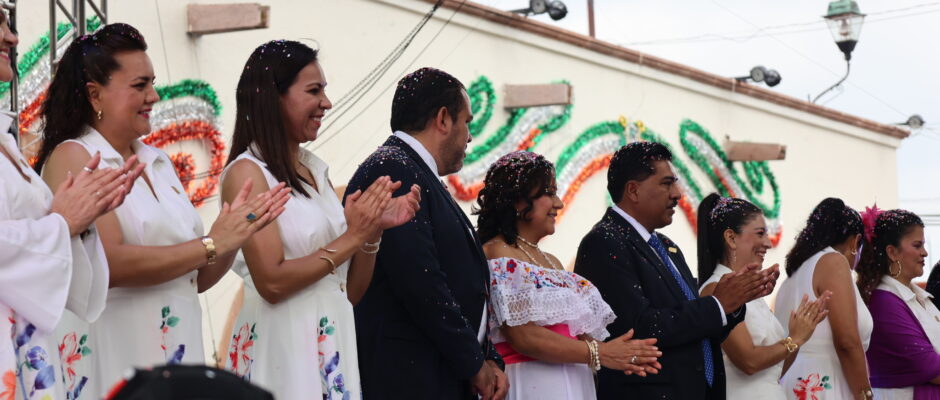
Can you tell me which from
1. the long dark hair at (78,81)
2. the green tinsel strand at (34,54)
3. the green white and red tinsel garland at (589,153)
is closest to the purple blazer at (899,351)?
the long dark hair at (78,81)

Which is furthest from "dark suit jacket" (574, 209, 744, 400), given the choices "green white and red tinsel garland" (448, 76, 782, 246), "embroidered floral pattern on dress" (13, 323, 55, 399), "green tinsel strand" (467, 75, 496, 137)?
"green tinsel strand" (467, 75, 496, 137)

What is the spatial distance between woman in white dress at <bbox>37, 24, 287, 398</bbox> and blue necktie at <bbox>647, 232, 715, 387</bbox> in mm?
1953

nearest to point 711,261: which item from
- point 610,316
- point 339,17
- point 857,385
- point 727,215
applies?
point 727,215

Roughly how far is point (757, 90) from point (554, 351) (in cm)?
1118

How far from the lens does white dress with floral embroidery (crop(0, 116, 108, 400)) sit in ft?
7.99

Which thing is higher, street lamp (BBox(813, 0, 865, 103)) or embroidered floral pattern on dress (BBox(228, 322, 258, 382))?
street lamp (BBox(813, 0, 865, 103))

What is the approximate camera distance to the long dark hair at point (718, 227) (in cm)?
518

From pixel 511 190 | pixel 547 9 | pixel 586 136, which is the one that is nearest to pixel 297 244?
pixel 511 190

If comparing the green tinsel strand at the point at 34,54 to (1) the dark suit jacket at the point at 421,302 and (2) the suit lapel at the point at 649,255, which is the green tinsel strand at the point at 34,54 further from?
(1) the dark suit jacket at the point at 421,302

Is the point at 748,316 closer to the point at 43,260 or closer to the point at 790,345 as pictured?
the point at 790,345

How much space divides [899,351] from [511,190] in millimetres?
2579

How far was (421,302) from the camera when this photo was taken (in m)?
3.40

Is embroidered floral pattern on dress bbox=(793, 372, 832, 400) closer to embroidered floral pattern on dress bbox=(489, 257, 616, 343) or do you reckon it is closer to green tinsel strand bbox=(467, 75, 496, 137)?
embroidered floral pattern on dress bbox=(489, 257, 616, 343)

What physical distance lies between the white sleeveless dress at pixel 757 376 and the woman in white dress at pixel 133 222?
8.08 ft
